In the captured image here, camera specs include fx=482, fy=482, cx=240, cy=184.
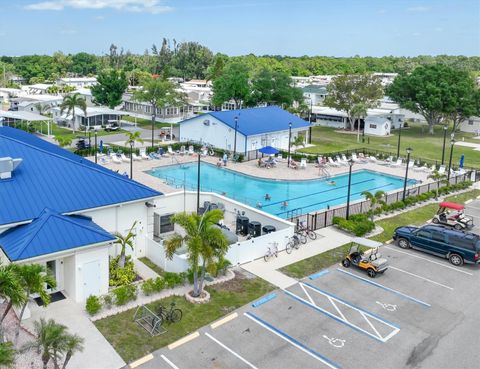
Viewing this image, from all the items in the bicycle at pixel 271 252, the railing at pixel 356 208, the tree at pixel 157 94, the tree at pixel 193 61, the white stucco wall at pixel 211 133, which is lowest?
the bicycle at pixel 271 252

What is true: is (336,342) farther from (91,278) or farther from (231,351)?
(91,278)

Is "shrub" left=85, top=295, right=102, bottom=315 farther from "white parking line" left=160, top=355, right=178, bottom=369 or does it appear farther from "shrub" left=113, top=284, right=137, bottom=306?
"white parking line" left=160, top=355, right=178, bottom=369

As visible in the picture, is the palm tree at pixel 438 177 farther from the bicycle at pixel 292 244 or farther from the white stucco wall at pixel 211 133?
the white stucco wall at pixel 211 133

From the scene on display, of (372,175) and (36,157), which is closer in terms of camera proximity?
(36,157)

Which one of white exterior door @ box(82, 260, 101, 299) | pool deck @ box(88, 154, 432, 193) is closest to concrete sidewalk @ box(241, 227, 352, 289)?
white exterior door @ box(82, 260, 101, 299)

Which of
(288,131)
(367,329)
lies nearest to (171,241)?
(367,329)

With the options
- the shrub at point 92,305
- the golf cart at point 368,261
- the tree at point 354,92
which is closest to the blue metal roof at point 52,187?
the shrub at point 92,305

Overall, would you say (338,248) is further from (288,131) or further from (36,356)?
(288,131)
